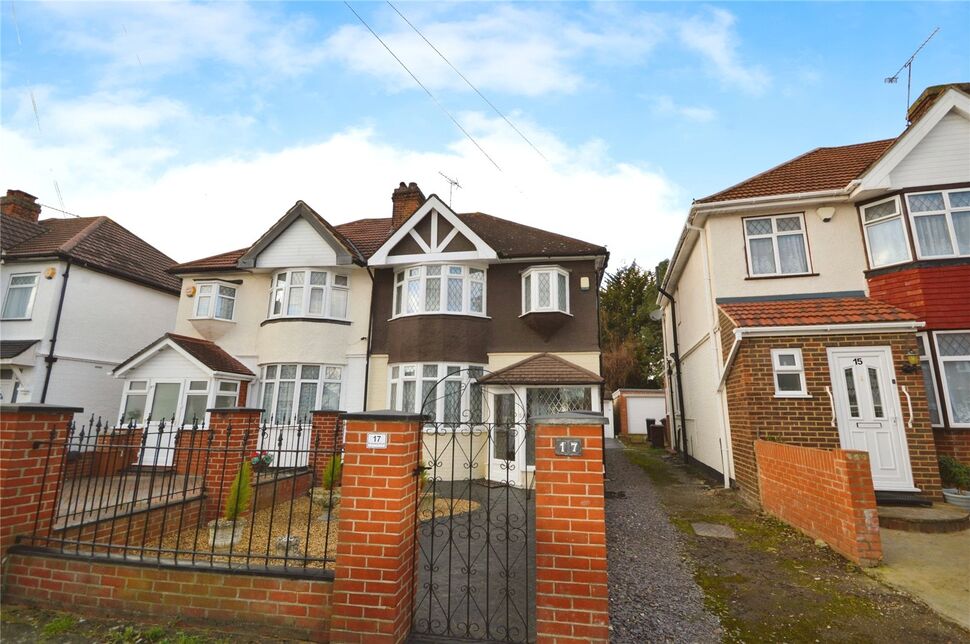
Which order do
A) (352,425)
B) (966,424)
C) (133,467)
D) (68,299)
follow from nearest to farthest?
1. (352,425)
2. (966,424)
3. (133,467)
4. (68,299)

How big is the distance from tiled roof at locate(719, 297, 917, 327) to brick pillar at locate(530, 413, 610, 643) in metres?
6.26

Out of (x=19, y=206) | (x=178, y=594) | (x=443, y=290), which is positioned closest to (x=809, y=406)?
(x=443, y=290)

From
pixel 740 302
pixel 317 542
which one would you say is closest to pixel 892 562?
pixel 740 302

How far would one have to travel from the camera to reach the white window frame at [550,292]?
38.6ft

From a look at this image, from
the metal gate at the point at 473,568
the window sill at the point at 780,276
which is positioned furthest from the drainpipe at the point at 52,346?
the window sill at the point at 780,276

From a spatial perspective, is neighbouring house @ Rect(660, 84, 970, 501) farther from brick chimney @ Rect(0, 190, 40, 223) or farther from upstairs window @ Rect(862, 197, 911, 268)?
brick chimney @ Rect(0, 190, 40, 223)

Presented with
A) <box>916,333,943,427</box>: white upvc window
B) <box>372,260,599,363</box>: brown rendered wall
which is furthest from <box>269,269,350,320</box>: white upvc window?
<box>916,333,943,427</box>: white upvc window

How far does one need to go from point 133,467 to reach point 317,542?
8158 millimetres

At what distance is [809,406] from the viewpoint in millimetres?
7469

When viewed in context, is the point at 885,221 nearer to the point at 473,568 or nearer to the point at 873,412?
the point at 873,412

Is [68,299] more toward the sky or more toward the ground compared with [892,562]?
more toward the sky

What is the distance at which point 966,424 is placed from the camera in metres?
7.66

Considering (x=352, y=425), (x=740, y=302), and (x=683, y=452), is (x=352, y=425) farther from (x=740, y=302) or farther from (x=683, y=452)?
(x=683, y=452)

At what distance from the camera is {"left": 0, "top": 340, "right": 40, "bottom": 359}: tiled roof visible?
39.1 feet
